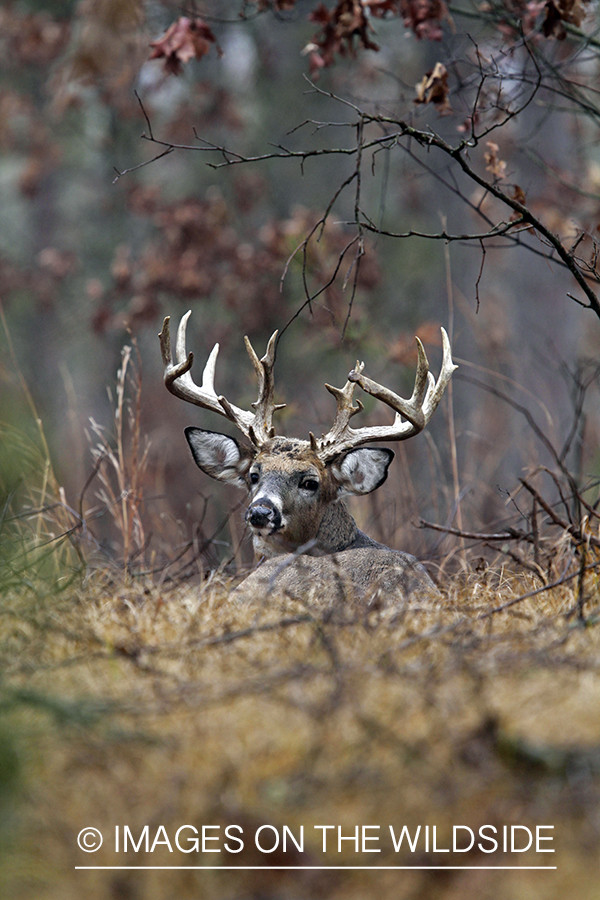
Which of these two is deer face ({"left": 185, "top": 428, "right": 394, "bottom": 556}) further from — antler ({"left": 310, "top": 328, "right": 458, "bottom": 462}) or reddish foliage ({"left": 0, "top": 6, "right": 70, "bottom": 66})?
reddish foliage ({"left": 0, "top": 6, "right": 70, "bottom": 66})

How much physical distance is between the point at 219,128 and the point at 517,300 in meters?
5.77

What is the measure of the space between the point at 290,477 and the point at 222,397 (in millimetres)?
559

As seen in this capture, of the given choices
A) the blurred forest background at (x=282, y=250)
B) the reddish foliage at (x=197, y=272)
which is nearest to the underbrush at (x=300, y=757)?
the blurred forest background at (x=282, y=250)

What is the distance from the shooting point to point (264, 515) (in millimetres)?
4605

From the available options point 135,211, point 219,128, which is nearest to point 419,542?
point 135,211

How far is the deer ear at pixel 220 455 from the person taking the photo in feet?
17.2

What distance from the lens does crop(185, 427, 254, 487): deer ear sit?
5234mm

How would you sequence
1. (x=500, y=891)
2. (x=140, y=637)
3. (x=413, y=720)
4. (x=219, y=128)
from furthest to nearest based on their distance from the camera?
(x=219, y=128) < (x=140, y=637) < (x=413, y=720) < (x=500, y=891)

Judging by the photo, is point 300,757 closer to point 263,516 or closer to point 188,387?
point 263,516

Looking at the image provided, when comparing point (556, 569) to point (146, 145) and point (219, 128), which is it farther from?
point (146, 145)

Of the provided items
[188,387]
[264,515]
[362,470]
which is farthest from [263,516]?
[188,387]

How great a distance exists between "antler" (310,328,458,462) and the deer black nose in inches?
18.0

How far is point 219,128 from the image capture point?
48.8 ft

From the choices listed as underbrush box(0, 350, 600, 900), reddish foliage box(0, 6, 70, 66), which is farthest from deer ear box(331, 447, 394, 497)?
reddish foliage box(0, 6, 70, 66)
